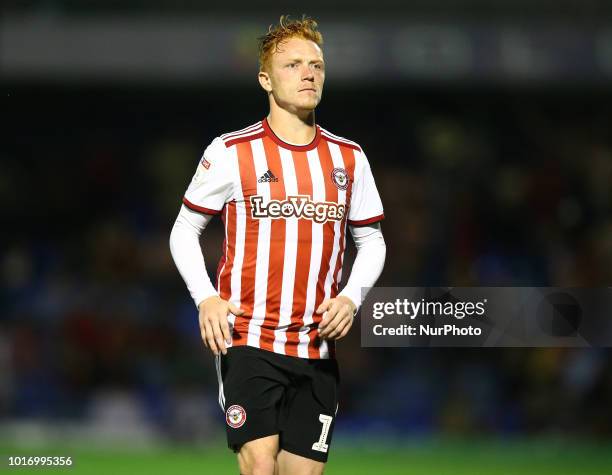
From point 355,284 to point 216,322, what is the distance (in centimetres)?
61

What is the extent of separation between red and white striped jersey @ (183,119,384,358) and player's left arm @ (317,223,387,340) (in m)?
0.11

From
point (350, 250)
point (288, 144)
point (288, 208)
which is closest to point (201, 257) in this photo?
point (288, 208)

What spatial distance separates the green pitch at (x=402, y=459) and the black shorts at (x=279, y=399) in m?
3.53

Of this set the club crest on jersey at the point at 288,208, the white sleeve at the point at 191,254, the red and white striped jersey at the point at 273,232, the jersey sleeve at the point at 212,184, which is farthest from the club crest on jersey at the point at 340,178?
the white sleeve at the point at 191,254

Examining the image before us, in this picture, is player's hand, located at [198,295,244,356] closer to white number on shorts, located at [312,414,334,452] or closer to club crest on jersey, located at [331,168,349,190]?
white number on shorts, located at [312,414,334,452]

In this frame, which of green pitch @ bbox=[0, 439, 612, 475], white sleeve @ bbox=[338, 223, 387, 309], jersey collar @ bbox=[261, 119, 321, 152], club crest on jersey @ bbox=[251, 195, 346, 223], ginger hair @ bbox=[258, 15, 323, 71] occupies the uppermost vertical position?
ginger hair @ bbox=[258, 15, 323, 71]

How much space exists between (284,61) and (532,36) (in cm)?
683

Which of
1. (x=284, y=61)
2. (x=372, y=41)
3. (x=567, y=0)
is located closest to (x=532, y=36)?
(x=567, y=0)

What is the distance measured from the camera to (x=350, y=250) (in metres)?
9.76

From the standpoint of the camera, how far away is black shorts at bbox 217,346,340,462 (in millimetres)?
4074

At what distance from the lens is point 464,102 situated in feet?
39.7

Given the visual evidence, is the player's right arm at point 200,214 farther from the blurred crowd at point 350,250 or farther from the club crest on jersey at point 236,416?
the blurred crowd at point 350,250

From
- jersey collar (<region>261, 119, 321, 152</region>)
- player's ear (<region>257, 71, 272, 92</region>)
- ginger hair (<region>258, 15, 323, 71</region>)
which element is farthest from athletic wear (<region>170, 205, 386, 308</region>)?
ginger hair (<region>258, 15, 323, 71</region>)

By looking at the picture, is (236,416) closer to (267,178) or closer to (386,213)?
(267,178)
